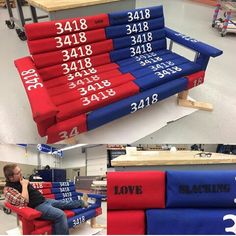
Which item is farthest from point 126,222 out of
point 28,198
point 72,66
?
point 72,66

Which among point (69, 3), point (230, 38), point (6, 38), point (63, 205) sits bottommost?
point (63, 205)

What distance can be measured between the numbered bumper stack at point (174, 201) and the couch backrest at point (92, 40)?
1.33 m

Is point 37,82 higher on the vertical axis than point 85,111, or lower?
higher

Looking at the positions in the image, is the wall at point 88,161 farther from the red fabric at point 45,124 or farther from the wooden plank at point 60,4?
the wooden plank at point 60,4

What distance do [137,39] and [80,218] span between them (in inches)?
74.6

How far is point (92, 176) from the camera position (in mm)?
1877

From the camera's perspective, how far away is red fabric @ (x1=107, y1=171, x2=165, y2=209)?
1.66 m

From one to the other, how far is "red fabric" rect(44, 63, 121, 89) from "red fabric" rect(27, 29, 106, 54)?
27 cm

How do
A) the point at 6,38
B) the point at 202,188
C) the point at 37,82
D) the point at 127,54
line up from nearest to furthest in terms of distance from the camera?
the point at 202,188
the point at 37,82
the point at 127,54
the point at 6,38

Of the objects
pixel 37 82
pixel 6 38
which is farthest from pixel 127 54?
pixel 6 38

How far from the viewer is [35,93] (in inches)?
76.5

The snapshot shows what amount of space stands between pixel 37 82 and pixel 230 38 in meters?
4.05

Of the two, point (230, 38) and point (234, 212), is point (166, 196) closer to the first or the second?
point (234, 212)

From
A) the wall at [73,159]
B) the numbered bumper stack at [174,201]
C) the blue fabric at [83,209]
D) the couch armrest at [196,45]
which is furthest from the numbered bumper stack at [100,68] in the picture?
the numbered bumper stack at [174,201]
